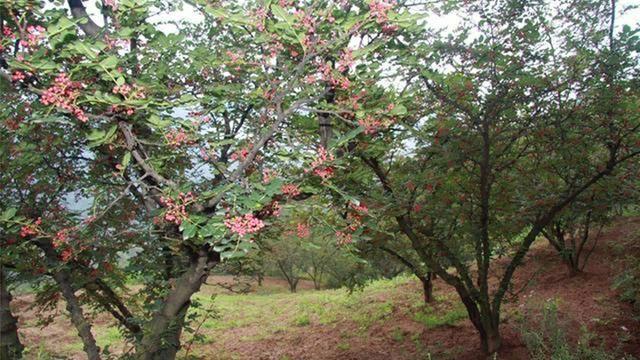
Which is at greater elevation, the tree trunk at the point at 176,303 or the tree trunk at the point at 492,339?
the tree trunk at the point at 176,303

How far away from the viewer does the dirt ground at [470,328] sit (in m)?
7.55

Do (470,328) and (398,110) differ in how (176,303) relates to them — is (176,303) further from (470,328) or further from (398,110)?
(470,328)

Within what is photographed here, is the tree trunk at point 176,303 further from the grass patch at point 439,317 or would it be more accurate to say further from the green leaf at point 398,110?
the grass patch at point 439,317

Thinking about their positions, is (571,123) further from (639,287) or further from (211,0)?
(211,0)

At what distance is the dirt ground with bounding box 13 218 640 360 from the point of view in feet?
24.8

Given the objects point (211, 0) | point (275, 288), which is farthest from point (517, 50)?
point (275, 288)

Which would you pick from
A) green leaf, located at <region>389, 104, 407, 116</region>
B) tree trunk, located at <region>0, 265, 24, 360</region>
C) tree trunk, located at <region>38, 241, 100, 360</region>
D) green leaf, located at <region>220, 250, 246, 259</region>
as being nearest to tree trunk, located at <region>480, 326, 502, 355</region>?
green leaf, located at <region>389, 104, 407, 116</region>

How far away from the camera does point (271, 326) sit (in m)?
14.4

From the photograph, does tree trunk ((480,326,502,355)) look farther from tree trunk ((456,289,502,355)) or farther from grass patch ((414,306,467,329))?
grass patch ((414,306,467,329))

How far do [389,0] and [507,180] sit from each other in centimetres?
451

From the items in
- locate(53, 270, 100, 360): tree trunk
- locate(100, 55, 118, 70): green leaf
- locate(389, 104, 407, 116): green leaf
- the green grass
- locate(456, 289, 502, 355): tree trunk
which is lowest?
the green grass

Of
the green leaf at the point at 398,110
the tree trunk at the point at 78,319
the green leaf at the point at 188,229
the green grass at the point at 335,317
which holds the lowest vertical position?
the green grass at the point at 335,317

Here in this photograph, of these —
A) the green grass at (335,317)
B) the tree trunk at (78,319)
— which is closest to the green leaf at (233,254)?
the tree trunk at (78,319)

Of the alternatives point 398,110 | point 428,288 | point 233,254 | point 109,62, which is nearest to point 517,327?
point 428,288
